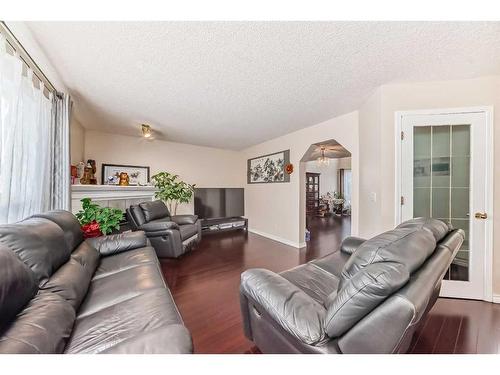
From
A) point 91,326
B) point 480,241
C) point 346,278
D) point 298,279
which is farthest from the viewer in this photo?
point 480,241

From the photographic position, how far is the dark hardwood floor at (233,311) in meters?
1.37

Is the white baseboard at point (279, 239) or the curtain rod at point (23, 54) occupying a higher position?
the curtain rod at point (23, 54)

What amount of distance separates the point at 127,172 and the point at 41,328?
3739mm

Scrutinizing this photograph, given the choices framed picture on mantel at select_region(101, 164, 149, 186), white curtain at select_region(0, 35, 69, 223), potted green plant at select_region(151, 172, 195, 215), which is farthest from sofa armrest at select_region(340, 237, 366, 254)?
framed picture on mantel at select_region(101, 164, 149, 186)

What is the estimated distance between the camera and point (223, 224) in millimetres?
4734

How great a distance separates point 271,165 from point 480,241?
326 cm

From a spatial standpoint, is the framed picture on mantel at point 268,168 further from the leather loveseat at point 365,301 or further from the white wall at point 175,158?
the leather loveseat at point 365,301

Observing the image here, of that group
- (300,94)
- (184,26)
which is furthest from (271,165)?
(184,26)

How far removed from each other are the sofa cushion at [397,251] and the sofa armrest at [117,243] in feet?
6.80

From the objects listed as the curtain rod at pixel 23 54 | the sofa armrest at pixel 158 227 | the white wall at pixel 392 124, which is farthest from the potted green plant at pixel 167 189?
the white wall at pixel 392 124

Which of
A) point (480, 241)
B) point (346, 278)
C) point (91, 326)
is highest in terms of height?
point (346, 278)

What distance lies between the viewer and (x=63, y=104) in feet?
6.85

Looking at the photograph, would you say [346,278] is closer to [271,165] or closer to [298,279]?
[298,279]

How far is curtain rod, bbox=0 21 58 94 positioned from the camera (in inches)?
49.3
